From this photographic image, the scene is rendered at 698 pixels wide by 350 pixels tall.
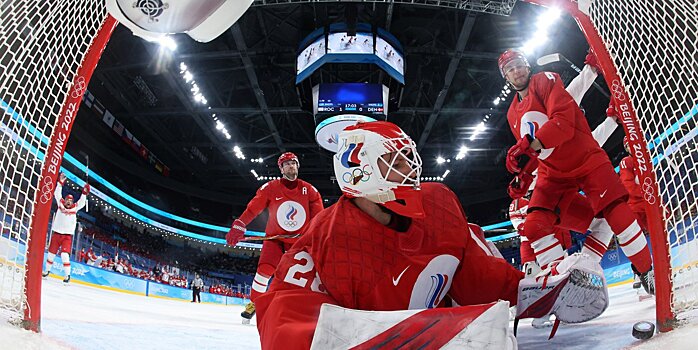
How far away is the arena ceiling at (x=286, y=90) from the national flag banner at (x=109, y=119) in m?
0.19

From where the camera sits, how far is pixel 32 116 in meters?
1.94

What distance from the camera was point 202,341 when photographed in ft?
7.36

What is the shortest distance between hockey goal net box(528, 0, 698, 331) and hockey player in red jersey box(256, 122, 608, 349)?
645 mm

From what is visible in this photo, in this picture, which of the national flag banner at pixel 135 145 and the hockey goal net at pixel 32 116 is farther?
the national flag banner at pixel 135 145

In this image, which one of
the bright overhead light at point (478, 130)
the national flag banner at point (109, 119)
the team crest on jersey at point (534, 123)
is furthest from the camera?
the bright overhead light at point (478, 130)

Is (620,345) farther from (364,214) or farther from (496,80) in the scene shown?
(496,80)

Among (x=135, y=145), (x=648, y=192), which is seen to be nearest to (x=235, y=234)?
(x=648, y=192)

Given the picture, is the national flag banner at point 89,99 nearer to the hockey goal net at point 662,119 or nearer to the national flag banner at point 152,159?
the national flag banner at point 152,159

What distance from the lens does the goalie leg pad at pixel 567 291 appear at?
114cm

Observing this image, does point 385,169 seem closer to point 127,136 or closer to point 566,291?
point 566,291

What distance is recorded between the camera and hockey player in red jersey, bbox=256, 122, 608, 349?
1.10 meters

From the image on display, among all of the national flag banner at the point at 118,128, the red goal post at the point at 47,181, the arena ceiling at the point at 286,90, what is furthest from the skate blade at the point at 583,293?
the national flag banner at the point at 118,128

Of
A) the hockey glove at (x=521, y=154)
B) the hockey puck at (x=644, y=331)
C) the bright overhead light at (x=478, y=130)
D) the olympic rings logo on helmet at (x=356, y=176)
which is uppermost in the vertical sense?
the bright overhead light at (x=478, y=130)

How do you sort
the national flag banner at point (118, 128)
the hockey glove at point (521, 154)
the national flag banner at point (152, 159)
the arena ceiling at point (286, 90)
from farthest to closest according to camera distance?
1. the national flag banner at point (152, 159)
2. the national flag banner at point (118, 128)
3. the arena ceiling at point (286, 90)
4. the hockey glove at point (521, 154)
